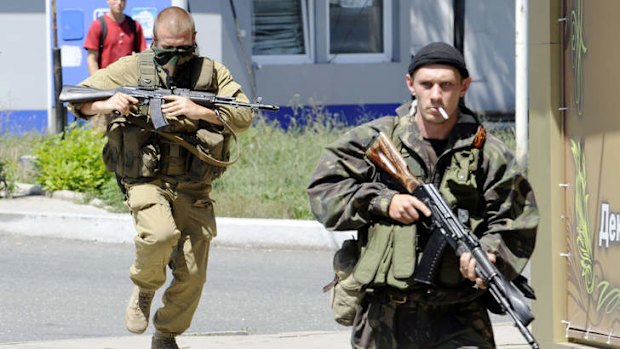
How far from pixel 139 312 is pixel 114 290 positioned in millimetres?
2527

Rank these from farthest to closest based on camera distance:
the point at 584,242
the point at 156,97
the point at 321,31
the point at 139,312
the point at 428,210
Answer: the point at 321,31 < the point at 139,312 < the point at 156,97 < the point at 584,242 < the point at 428,210

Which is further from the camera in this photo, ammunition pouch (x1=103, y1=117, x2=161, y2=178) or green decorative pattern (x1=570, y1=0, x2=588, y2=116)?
ammunition pouch (x1=103, y1=117, x2=161, y2=178)

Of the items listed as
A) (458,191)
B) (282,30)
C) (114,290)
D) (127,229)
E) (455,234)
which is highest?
(282,30)

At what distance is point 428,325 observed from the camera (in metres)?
4.67

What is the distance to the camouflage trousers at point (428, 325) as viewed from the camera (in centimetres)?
466

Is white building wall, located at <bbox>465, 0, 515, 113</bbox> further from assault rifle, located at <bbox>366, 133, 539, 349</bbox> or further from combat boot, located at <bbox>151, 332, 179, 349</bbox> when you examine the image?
assault rifle, located at <bbox>366, 133, 539, 349</bbox>

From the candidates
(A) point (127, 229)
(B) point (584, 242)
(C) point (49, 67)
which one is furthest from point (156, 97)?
(C) point (49, 67)

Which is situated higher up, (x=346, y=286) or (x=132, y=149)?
(x=132, y=149)

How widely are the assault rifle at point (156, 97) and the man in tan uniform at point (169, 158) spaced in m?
0.04

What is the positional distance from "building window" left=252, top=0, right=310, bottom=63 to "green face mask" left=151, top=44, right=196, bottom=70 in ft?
36.9

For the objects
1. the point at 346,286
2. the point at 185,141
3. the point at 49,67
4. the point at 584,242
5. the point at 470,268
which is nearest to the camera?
the point at 470,268

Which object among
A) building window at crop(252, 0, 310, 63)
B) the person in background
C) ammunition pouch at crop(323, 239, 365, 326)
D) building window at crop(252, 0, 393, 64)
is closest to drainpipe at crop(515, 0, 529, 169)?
the person in background

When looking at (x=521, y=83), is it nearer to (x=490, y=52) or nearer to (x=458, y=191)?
(x=490, y=52)

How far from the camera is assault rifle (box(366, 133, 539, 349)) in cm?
432
